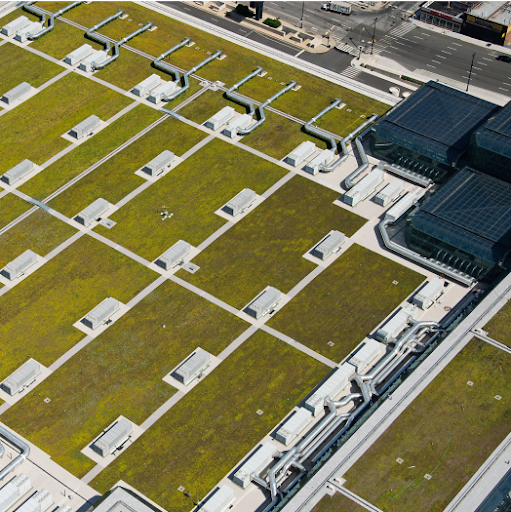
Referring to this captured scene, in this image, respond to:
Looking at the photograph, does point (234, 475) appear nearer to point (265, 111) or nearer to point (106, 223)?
point (106, 223)

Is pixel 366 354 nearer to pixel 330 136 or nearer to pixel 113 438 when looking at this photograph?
pixel 113 438

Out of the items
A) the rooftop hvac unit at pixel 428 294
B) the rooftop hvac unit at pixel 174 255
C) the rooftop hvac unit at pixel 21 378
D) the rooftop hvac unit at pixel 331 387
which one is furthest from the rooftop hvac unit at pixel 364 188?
the rooftop hvac unit at pixel 21 378

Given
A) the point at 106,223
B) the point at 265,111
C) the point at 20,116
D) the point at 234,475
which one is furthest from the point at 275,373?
the point at 20,116

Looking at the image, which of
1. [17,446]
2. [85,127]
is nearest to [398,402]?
[17,446]

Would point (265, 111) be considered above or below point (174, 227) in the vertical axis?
above

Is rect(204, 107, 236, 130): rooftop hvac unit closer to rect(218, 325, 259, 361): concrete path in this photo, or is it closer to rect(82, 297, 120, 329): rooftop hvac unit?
rect(82, 297, 120, 329): rooftop hvac unit

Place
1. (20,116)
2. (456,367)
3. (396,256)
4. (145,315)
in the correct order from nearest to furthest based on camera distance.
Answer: (456,367)
(145,315)
(396,256)
(20,116)
